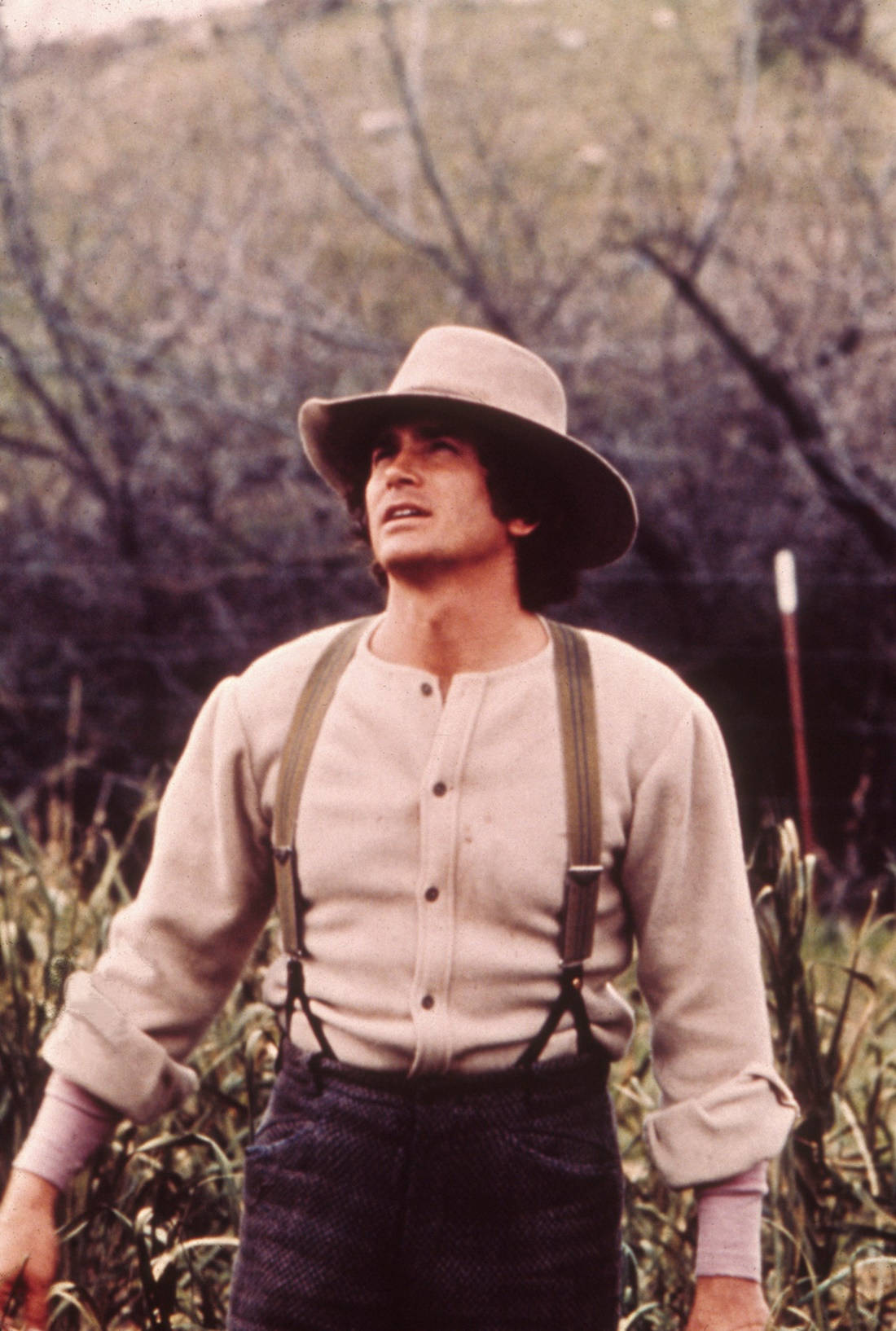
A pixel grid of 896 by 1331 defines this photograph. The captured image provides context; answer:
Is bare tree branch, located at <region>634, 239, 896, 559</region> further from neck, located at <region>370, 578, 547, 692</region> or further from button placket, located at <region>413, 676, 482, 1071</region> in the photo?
button placket, located at <region>413, 676, 482, 1071</region>

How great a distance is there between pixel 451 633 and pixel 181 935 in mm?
531

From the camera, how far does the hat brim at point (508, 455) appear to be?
206 centimetres

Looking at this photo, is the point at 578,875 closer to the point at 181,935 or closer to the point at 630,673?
the point at 630,673

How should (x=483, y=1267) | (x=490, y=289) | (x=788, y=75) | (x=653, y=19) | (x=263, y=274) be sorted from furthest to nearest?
(x=653, y=19), (x=788, y=75), (x=263, y=274), (x=490, y=289), (x=483, y=1267)

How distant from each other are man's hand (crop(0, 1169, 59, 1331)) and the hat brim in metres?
1.01

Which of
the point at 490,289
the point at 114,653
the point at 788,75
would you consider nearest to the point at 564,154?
the point at 788,75

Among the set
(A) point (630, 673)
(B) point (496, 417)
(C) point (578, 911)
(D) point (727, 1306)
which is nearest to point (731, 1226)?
(D) point (727, 1306)

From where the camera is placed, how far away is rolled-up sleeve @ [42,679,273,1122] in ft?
6.82

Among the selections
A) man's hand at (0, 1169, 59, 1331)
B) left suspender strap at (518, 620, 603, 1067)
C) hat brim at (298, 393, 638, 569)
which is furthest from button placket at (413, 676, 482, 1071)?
man's hand at (0, 1169, 59, 1331)

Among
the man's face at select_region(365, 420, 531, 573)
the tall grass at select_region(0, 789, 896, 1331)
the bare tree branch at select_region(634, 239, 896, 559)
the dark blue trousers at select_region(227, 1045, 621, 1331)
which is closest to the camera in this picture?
the dark blue trousers at select_region(227, 1045, 621, 1331)

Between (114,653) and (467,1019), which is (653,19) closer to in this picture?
(114,653)

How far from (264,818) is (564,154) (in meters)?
9.64

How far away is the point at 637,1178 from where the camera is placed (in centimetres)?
311

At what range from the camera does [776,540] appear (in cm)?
621
